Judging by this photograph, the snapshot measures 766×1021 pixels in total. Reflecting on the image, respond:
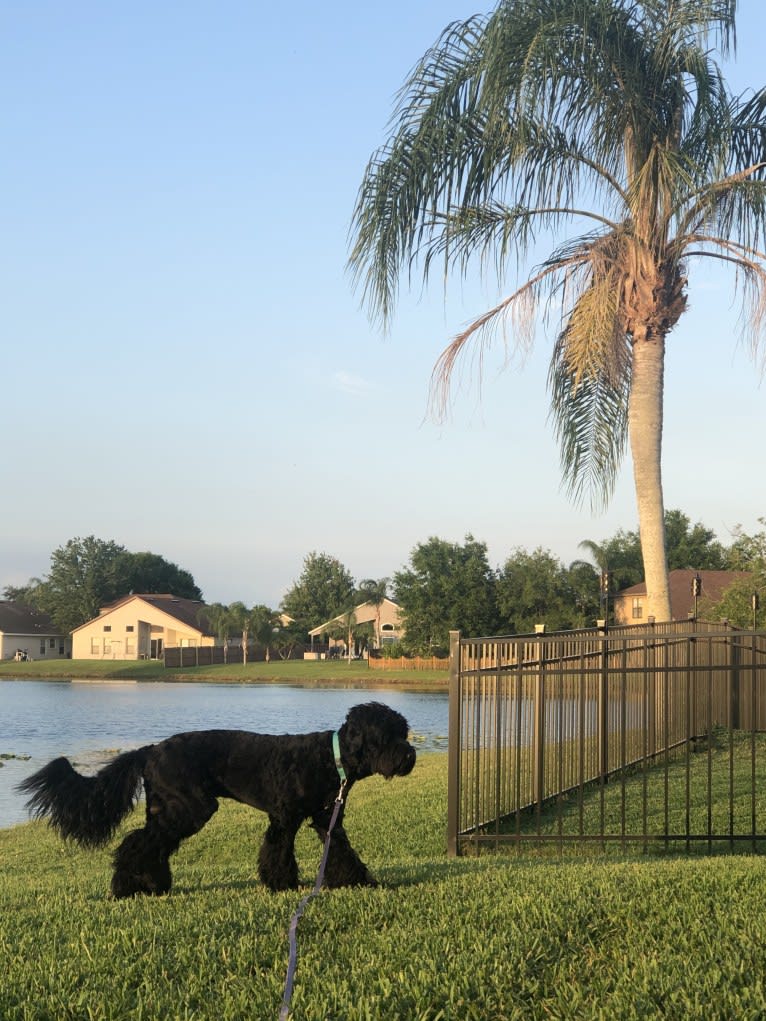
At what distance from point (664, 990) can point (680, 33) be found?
38.7 ft

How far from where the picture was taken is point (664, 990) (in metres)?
4.05

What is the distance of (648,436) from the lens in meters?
13.3

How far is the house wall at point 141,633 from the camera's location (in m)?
86.4

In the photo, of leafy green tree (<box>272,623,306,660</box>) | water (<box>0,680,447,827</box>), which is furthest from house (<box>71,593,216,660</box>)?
water (<box>0,680,447,827</box>)

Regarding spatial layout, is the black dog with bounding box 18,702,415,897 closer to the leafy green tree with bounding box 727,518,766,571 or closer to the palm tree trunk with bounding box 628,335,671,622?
the palm tree trunk with bounding box 628,335,671,622

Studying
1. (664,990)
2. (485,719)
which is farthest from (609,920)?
(485,719)

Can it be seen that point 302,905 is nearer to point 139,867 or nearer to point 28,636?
point 139,867

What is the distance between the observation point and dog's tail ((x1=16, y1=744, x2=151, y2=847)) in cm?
590

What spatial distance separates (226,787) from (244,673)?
64.8 m

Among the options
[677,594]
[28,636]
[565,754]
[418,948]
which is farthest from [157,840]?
[28,636]

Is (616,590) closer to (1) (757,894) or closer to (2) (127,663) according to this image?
(2) (127,663)

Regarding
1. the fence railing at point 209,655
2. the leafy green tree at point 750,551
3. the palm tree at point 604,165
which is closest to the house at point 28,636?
the fence railing at point 209,655

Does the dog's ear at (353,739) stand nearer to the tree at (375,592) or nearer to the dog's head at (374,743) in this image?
the dog's head at (374,743)

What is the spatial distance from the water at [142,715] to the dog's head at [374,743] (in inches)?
408
